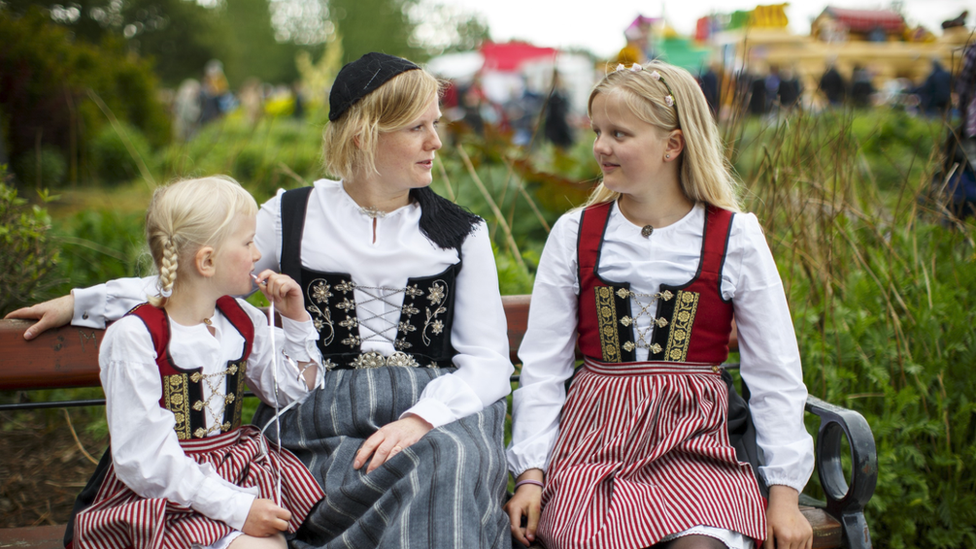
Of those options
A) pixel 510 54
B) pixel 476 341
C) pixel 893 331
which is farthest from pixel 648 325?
pixel 510 54

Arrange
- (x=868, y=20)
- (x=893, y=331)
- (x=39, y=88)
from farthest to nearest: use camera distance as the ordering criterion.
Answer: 1. (x=868, y=20)
2. (x=39, y=88)
3. (x=893, y=331)

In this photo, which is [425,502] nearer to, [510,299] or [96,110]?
[510,299]

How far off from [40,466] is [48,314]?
1340 mm

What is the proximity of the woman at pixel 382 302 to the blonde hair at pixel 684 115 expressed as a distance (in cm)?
55

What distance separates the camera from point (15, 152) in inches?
273

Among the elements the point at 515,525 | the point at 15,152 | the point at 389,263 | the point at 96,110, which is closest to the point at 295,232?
the point at 389,263

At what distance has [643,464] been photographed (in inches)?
73.5

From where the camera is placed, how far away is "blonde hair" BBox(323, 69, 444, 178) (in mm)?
2006

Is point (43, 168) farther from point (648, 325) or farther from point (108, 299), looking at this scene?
point (648, 325)

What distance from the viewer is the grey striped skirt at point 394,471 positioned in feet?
5.44

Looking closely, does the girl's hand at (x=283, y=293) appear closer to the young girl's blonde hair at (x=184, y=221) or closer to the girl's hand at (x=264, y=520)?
the young girl's blonde hair at (x=184, y=221)

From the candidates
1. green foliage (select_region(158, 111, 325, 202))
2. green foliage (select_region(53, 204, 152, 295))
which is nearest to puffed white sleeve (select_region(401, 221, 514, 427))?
green foliage (select_region(53, 204, 152, 295))

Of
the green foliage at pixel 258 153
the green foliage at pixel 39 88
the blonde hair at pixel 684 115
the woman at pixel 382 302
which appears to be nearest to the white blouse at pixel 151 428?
the woman at pixel 382 302

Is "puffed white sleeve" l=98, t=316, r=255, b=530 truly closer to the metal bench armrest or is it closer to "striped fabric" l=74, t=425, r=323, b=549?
"striped fabric" l=74, t=425, r=323, b=549
